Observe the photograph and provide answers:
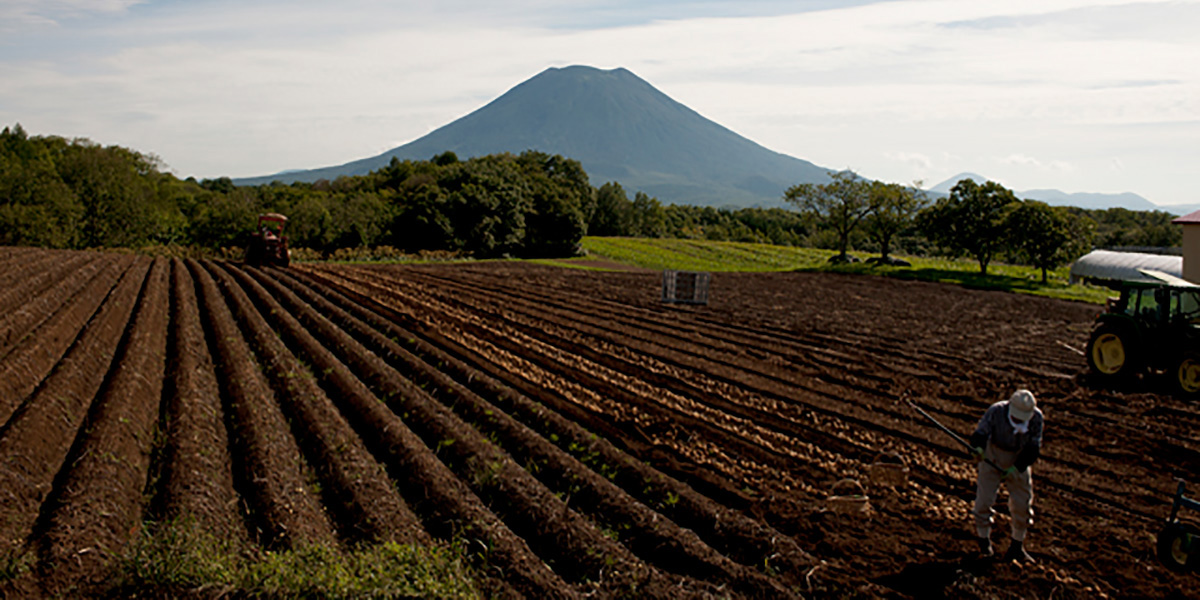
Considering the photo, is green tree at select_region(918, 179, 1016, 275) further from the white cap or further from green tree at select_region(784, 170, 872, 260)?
the white cap

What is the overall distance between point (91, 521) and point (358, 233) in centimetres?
4966

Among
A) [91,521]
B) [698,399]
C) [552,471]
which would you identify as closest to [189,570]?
[91,521]

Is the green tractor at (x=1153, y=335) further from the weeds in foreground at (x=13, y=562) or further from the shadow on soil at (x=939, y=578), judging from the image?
the weeds in foreground at (x=13, y=562)

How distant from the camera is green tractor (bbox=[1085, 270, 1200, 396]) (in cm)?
1377

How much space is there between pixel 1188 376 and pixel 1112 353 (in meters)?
1.51

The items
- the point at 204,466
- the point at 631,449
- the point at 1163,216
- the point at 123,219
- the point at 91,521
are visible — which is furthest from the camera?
the point at 1163,216

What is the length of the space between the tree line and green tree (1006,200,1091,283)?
0.07m

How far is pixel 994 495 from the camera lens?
6965mm

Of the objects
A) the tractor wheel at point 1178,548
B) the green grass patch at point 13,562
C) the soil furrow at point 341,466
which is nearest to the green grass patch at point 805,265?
the tractor wheel at point 1178,548

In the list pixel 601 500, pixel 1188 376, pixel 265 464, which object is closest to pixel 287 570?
pixel 265 464

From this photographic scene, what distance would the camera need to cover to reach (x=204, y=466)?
8.00m

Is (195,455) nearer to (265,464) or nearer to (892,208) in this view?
(265,464)

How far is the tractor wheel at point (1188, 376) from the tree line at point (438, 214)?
2938cm

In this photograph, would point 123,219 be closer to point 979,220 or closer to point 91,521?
point 91,521
